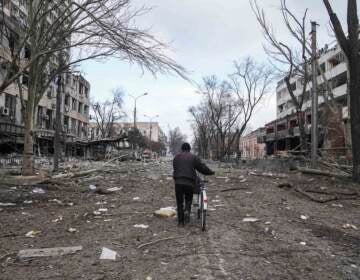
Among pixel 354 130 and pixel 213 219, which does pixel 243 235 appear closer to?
pixel 213 219

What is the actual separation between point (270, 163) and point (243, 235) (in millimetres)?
22613

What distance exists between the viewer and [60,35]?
555 inches

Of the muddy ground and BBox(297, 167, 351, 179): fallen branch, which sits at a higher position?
BBox(297, 167, 351, 179): fallen branch

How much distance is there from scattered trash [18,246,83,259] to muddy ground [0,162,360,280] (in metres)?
0.13

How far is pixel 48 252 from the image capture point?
619 cm

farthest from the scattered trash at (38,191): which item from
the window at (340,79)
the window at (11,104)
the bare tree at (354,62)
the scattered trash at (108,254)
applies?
the window at (340,79)

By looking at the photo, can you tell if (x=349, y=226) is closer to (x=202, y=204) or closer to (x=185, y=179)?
(x=202, y=204)

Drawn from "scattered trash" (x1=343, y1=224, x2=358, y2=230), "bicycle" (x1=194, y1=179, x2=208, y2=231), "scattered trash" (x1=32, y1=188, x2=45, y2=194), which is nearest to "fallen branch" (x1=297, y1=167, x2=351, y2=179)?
"scattered trash" (x1=343, y1=224, x2=358, y2=230)

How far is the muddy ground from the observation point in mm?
5336

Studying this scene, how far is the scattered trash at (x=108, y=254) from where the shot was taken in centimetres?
586

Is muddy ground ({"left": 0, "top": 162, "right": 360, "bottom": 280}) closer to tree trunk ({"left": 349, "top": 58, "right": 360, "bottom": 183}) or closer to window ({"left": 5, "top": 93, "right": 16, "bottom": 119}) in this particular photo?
tree trunk ({"left": 349, "top": 58, "right": 360, "bottom": 183})

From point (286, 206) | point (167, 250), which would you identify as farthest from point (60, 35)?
point (167, 250)

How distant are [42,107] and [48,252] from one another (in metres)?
43.9

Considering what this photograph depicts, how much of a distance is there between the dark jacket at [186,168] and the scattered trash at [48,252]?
242 centimetres
